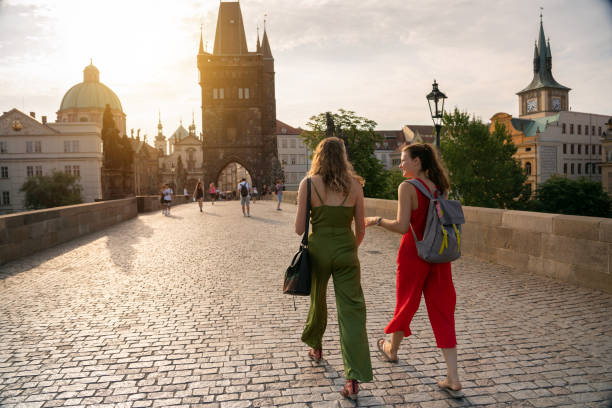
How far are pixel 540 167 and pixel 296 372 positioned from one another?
80.9 meters

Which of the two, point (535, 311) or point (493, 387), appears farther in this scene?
point (535, 311)

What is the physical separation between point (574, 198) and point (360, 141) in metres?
21.2

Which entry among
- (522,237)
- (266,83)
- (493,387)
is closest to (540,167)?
(266,83)

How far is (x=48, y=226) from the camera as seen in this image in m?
11.0

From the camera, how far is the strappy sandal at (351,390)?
3191 millimetres

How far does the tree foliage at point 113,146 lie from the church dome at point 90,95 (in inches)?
3070

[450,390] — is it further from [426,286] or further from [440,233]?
[440,233]

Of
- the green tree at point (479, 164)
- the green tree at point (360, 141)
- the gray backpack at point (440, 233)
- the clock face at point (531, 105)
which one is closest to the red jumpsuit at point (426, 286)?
the gray backpack at point (440, 233)

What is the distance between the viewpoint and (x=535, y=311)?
206 inches

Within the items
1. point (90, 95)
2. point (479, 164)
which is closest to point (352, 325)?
point (479, 164)

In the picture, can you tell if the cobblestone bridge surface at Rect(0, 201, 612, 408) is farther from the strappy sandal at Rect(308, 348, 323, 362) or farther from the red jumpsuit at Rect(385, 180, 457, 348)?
the red jumpsuit at Rect(385, 180, 457, 348)

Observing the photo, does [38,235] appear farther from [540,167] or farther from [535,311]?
[540,167]

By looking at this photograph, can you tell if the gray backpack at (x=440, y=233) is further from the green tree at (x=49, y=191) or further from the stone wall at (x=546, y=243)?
the green tree at (x=49, y=191)

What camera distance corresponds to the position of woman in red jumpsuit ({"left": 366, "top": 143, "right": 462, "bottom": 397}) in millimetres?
3336
